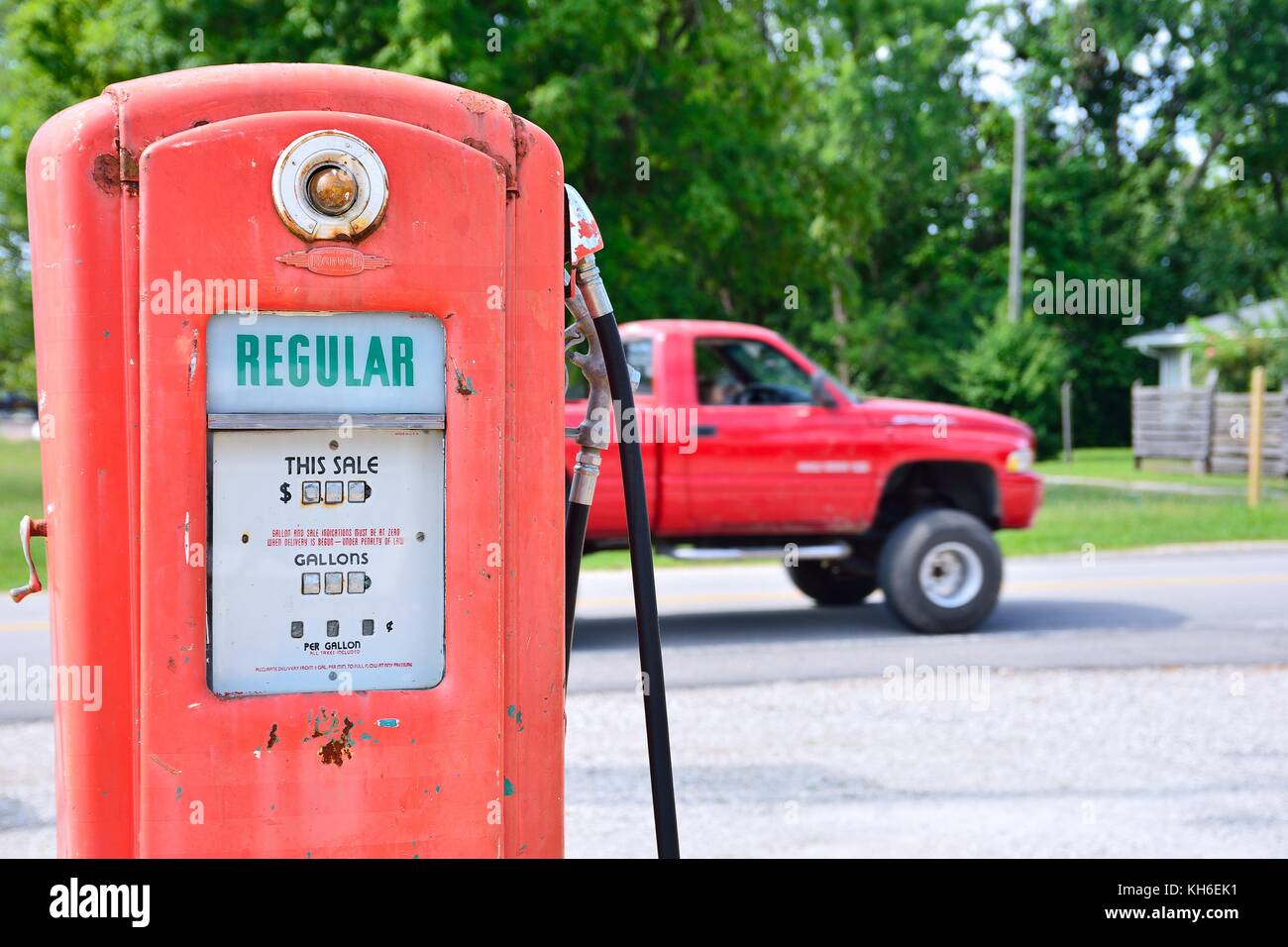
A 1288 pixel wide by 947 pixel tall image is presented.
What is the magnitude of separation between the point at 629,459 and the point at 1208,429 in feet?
83.3

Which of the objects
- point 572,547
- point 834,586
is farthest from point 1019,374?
point 572,547

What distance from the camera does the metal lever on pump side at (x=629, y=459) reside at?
2.44 m

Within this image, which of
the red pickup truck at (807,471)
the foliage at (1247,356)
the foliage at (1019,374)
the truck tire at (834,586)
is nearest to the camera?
the red pickup truck at (807,471)

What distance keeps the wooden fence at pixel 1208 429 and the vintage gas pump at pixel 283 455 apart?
24732 millimetres

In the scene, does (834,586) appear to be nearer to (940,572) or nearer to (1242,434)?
(940,572)

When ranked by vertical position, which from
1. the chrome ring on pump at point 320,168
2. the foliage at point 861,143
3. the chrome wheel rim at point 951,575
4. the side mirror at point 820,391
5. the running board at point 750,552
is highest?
the foliage at point 861,143

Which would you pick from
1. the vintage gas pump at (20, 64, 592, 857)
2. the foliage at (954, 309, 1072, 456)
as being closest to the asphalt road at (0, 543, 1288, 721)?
the vintage gas pump at (20, 64, 592, 857)

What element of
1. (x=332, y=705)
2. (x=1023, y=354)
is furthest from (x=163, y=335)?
(x=1023, y=354)

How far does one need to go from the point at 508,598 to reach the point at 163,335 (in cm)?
70

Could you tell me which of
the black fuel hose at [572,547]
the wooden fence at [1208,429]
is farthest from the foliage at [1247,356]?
the black fuel hose at [572,547]

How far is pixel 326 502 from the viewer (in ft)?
7.25

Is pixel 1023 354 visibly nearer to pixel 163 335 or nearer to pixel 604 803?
pixel 604 803

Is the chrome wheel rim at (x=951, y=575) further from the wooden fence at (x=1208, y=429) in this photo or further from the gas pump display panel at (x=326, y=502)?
the wooden fence at (x=1208, y=429)
